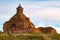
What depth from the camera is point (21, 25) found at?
55.5m

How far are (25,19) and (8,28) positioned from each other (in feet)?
13.1

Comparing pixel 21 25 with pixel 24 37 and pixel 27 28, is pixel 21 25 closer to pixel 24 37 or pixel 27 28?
pixel 27 28

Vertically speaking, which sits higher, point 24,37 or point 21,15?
point 21,15

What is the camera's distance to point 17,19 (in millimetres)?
56031

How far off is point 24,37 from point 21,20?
28.7m

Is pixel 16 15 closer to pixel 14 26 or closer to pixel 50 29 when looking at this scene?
pixel 14 26

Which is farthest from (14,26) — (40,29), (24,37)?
(24,37)

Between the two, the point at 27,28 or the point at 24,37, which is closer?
the point at 24,37

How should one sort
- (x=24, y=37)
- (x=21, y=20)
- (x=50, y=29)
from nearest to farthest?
(x=24, y=37) < (x=21, y=20) < (x=50, y=29)

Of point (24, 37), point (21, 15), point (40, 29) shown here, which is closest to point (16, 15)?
point (21, 15)

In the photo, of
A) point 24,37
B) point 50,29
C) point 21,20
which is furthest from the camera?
point 50,29

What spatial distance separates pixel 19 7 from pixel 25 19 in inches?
127

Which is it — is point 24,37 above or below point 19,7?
below

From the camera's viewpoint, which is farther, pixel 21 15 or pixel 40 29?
pixel 40 29
